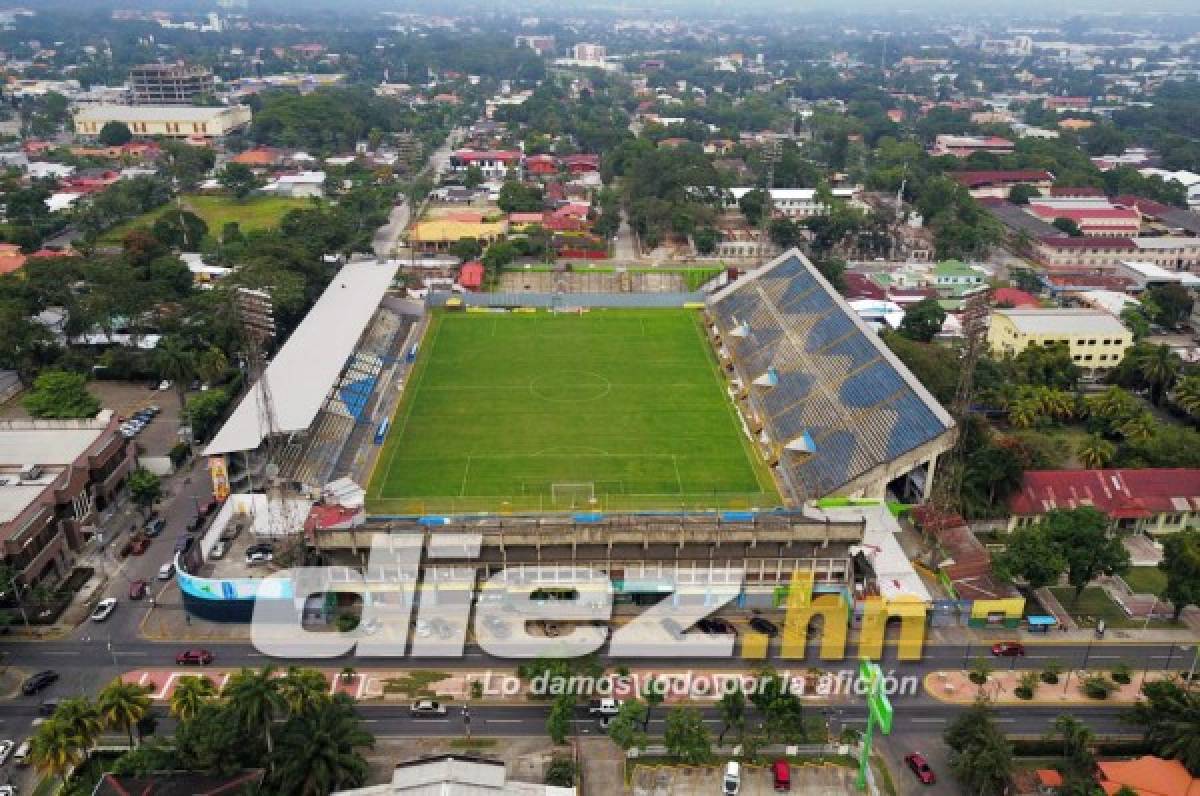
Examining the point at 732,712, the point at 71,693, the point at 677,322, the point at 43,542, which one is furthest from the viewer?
the point at 677,322

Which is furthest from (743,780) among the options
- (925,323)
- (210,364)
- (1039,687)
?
(925,323)

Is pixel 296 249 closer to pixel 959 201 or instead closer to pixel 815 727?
pixel 815 727

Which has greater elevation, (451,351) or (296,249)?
(296,249)

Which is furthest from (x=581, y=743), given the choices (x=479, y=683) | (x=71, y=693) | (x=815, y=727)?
(x=71, y=693)

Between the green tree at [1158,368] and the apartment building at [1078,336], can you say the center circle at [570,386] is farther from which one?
the green tree at [1158,368]

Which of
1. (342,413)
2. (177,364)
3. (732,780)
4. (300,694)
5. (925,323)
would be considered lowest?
(732,780)

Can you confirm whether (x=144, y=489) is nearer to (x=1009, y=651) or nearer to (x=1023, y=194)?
(x=1009, y=651)

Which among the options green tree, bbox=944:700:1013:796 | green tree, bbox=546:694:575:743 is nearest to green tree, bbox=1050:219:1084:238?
green tree, bbox=944:700:1013:796
